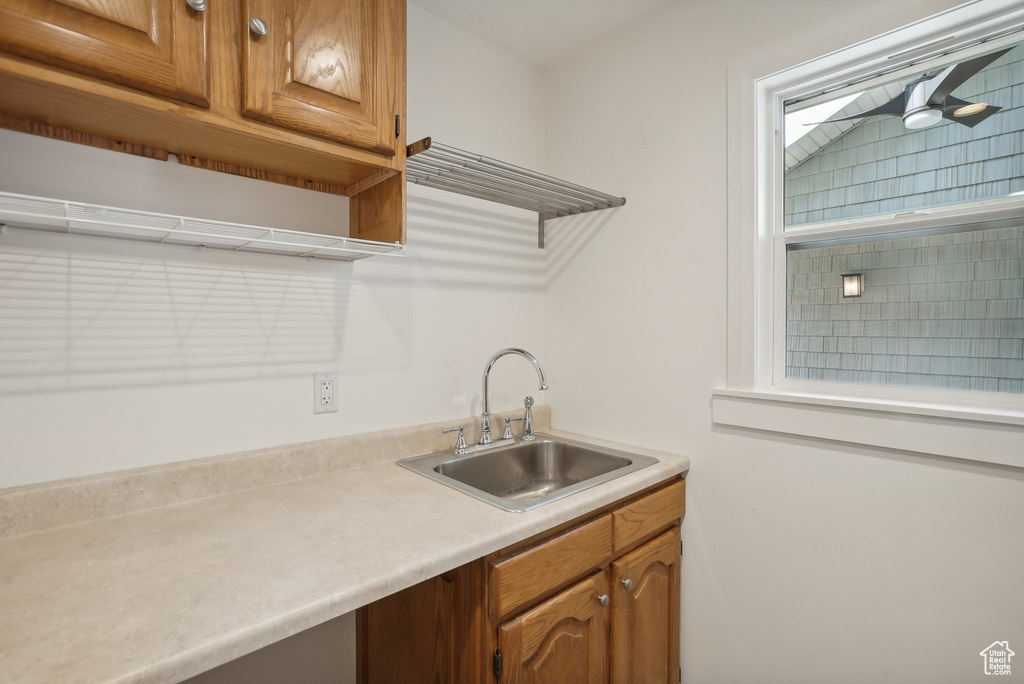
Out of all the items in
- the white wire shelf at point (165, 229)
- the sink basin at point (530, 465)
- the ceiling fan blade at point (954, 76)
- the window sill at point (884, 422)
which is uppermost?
the ceiling fan blade at point (954, 76)

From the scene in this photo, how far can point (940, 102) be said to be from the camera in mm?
1286

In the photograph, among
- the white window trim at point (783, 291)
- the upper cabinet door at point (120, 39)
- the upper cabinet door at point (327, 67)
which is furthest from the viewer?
the white window trim at point (783, 291)

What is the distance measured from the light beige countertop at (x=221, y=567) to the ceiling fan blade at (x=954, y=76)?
132cm

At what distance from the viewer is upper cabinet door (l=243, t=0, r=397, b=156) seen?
3.44ft

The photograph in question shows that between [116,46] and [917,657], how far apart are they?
2209 mm

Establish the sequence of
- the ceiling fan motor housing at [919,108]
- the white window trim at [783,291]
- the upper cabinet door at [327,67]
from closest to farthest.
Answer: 1. the upper cabinet door at [327,67]
2. the white window trim at [783,291]
3. the ceiling fan motor housing at [919,108]

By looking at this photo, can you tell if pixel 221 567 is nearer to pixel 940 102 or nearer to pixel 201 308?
pixel 201 308

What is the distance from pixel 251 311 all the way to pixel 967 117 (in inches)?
76.1

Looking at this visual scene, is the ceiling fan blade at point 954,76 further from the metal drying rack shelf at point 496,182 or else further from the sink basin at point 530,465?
the sink basin at point 530,465

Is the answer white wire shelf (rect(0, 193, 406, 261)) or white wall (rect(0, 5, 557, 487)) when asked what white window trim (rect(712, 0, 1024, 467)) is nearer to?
white wall (rect(0, 5, 557, 487))

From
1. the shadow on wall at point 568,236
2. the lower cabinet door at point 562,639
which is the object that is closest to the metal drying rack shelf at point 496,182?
the shadow on wall at point 568,236

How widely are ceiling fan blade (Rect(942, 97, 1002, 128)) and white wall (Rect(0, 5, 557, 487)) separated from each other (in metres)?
1.32

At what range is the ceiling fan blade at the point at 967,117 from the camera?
1226 millimetres

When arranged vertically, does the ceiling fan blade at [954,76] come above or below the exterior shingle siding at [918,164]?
Answer: above
